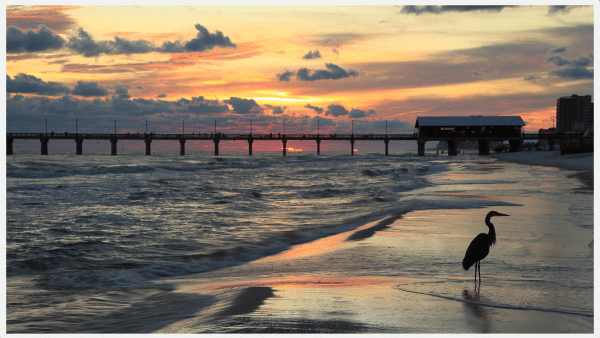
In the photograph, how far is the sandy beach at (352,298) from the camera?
4664 mm

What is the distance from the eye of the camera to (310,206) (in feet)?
59.4

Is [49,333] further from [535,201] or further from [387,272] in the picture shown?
[535,201]

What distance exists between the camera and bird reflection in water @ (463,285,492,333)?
4.58 m

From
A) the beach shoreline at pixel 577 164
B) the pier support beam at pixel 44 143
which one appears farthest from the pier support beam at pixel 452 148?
the pier support beam at pixel 44 143

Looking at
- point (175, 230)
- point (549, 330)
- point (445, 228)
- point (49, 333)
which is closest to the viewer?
point (549, 330)

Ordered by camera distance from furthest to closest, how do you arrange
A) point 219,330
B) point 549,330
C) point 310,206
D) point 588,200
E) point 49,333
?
point 310,206
point 588,200
point 49,333
point 219,330
point 549,330

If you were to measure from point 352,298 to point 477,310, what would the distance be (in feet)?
4.47

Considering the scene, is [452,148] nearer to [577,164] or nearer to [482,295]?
[577,164]

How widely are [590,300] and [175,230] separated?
30.6 feet

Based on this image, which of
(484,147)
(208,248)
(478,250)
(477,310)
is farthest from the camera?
(484,147)

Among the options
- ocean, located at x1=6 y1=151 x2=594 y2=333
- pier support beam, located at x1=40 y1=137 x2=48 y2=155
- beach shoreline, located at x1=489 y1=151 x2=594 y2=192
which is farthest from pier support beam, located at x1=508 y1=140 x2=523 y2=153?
pier support beam, located at x1=40 y1=137 x2=48 y2=155

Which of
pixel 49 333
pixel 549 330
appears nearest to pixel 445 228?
pixel 549 330

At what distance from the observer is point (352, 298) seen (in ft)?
18.6

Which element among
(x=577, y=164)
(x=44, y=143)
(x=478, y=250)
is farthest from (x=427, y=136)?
(x=478, y=250)
